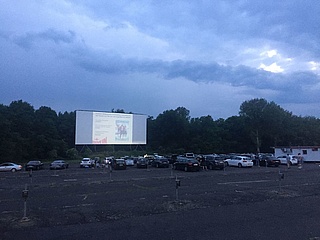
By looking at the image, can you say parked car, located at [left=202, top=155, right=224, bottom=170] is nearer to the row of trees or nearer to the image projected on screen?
the image projected on screen

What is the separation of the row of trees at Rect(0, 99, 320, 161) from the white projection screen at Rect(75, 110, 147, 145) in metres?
19.9

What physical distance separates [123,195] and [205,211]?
517 centimetres

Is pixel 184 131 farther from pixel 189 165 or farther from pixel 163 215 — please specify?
pixel 163 215

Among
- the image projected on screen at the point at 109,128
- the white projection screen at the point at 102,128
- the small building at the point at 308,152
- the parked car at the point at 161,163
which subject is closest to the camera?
the parked car at the point at 161,163

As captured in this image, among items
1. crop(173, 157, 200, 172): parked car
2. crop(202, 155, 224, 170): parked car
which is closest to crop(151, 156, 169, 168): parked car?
crop(202, 155, 224, 170): parked car

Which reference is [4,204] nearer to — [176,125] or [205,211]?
[205,211]

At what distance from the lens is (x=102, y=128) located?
46.1 meters

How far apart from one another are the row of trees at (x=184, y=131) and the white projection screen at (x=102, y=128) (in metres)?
19.9

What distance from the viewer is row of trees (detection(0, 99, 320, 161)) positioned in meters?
66.9

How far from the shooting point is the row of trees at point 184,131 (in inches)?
2633

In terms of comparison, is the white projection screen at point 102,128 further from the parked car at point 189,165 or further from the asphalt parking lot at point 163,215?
the asphalt parking lot at point 163,215

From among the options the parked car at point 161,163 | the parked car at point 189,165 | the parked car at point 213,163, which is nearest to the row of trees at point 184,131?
the parked car at point 161,163

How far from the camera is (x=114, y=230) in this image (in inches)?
330

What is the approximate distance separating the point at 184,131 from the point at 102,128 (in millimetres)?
42176
